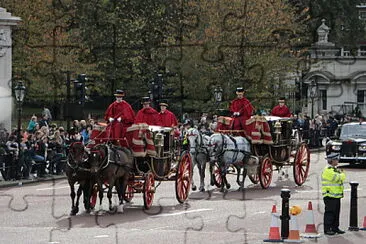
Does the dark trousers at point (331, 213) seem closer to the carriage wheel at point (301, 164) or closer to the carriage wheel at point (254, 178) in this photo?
the carriage wheel at point (254, 178)

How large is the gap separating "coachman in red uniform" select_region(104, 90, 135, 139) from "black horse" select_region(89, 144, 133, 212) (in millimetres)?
518

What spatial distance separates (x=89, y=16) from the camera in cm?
6562

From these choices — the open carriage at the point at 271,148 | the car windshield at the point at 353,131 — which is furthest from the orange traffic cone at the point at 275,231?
the car windshield at the point at 353,131

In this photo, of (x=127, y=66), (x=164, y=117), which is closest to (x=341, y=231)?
(x=164, y=117)

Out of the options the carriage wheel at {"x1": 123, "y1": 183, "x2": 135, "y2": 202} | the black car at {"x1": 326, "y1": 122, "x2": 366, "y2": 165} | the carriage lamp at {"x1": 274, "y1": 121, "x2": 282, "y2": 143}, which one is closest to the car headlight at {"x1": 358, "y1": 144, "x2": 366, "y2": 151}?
the black car at {"x1": 326, "y1": 122, "x2": 366, "y2": 165}

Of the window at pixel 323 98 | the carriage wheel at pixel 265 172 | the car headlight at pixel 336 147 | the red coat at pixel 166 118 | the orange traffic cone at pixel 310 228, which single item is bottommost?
the orange traffic cone at pixel 310 228

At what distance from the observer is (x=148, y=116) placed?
28594 mm

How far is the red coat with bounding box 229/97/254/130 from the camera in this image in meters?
31.9

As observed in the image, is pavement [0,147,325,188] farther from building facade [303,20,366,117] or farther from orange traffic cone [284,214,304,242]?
building facade [303,20,366,117]

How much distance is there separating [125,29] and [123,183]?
3998cm

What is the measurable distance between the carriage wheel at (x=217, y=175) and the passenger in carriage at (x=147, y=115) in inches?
134

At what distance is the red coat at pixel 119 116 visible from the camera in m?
26.8

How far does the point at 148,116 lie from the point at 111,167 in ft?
9.81

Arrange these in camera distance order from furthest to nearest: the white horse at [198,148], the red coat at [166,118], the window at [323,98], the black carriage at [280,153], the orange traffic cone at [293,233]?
the window at [323,98] → the black carriage at [280,153] → the white horse at [198,148] → the red coat at [166,118] → the orange traffic cone at [293,233]
